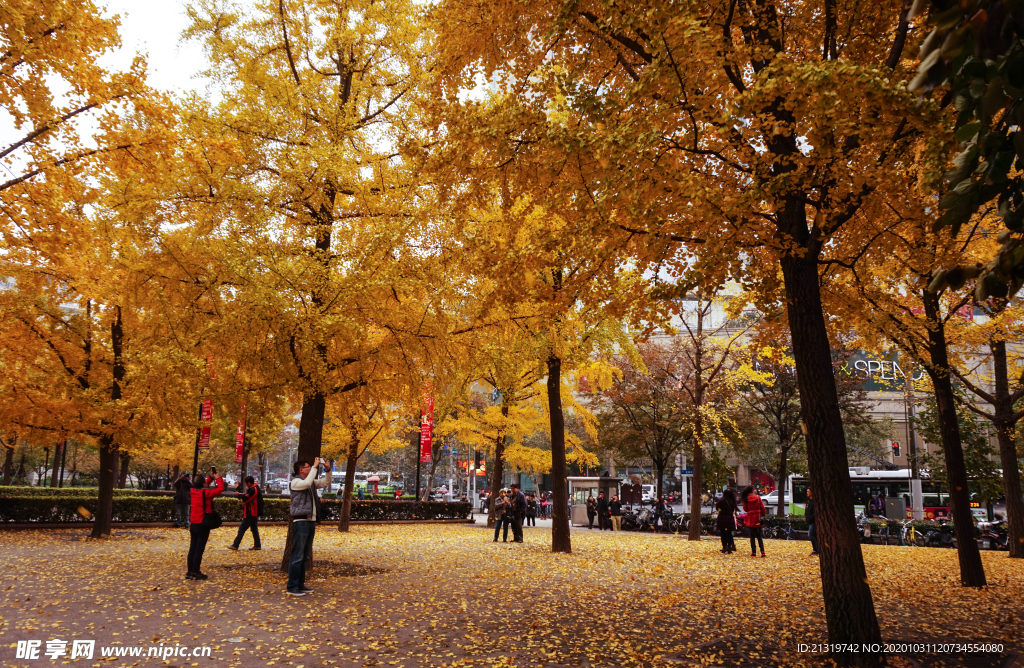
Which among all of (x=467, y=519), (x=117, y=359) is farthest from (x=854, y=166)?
(x=467, y=519)

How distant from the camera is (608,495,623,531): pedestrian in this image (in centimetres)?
2723

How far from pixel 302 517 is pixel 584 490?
2485 cm

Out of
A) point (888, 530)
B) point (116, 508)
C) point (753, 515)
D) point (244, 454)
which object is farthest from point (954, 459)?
point (244, 454)

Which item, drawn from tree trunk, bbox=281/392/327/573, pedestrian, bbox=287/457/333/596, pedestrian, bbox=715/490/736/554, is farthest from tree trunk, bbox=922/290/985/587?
tree trunk, bbox=281/392/327/573

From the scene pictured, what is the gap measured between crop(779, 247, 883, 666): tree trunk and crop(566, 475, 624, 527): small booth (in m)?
22.4

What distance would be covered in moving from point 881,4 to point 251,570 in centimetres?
1202

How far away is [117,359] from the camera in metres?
15.6

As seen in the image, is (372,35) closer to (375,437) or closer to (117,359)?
(117,359)

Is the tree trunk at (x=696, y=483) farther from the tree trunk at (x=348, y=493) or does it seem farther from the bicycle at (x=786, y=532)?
the tree trunk at (x=348, y=493)

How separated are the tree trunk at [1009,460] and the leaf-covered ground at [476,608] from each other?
1.07 meters

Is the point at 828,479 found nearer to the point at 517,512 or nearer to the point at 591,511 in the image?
the point at 517,512

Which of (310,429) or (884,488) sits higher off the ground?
(310,429)

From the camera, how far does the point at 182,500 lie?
20219 millimetres

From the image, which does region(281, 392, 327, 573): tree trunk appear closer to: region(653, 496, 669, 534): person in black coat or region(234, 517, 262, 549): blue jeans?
region(234, 517, 262, 549): blue jeans
